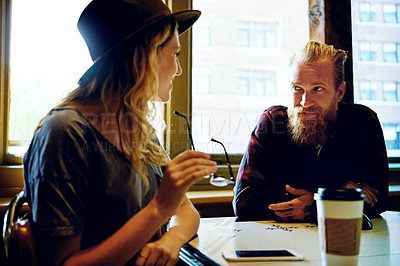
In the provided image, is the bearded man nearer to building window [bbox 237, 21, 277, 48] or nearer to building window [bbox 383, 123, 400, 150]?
building window [bbox 237, 21, 277, 48]

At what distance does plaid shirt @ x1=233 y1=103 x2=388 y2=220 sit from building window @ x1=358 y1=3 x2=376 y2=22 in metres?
1.26

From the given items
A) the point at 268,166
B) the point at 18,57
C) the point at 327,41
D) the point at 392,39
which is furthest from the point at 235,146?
the point at 392,39

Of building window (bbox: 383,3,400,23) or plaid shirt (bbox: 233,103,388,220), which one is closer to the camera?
plaid shirt (bbox: 233,103,388,220)

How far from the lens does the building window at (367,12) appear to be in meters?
2.79

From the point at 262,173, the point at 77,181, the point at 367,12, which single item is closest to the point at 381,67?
the point at 367,12

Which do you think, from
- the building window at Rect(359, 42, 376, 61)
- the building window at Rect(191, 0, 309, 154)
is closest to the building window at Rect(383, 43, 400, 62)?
the building window at Rect(359, 42, 376, 61)

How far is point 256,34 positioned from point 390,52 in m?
1.19

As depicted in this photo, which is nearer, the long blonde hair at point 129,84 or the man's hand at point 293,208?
the long blonde hair at point 129,84

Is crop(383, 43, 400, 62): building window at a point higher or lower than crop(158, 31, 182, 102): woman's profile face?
higher

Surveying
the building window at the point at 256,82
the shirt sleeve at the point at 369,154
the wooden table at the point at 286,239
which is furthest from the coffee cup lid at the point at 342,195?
the building window at the point at 256,82

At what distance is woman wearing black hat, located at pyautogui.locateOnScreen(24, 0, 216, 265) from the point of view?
889 mm

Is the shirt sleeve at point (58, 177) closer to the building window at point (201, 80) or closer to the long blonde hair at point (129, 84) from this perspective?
the long blonde hair at point (129, 84)

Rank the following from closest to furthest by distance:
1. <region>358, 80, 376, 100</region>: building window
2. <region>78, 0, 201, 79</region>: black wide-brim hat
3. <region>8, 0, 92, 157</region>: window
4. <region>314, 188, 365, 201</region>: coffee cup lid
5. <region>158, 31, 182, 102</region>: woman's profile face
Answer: <region>314, 188, 365, 201</region>: coffee cup lid
<region>78, 0, 201, 79</region>: black wide-brim hat
<region>158, 31, 182, 102</region>: woman's profile face
<region>8, 0, 92, 157</region>: window
<region>358, 80, 376, 100</region>: building window

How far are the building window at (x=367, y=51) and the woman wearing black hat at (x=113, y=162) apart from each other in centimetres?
204
